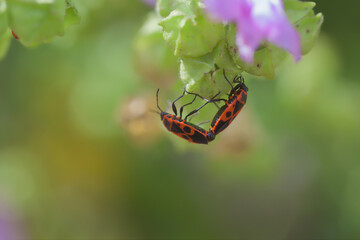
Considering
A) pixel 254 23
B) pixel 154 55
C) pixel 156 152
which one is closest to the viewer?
pixel 254 23

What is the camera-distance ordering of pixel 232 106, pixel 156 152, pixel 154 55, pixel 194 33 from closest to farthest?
pixel 194 33 → pixel 232 106 → pixel 154 55 → pixel 156 152

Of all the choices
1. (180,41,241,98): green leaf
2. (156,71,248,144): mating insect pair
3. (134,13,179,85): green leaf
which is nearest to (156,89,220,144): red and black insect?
(156,71,248,144): mating insect pair

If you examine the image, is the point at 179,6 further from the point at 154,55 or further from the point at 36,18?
the point at 154,55

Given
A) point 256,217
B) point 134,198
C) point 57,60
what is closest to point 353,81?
point 256,217

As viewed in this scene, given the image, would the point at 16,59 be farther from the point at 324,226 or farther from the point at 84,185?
the point at 324,226

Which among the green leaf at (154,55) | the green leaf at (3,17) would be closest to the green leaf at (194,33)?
the green leaf at (3,17)

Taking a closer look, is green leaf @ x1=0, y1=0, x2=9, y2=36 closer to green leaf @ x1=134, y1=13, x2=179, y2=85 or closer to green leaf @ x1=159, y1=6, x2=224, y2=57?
green leaf @ x1=159, y1=6, x2=224, y2=57

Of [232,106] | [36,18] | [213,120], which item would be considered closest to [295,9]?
[232,106]
